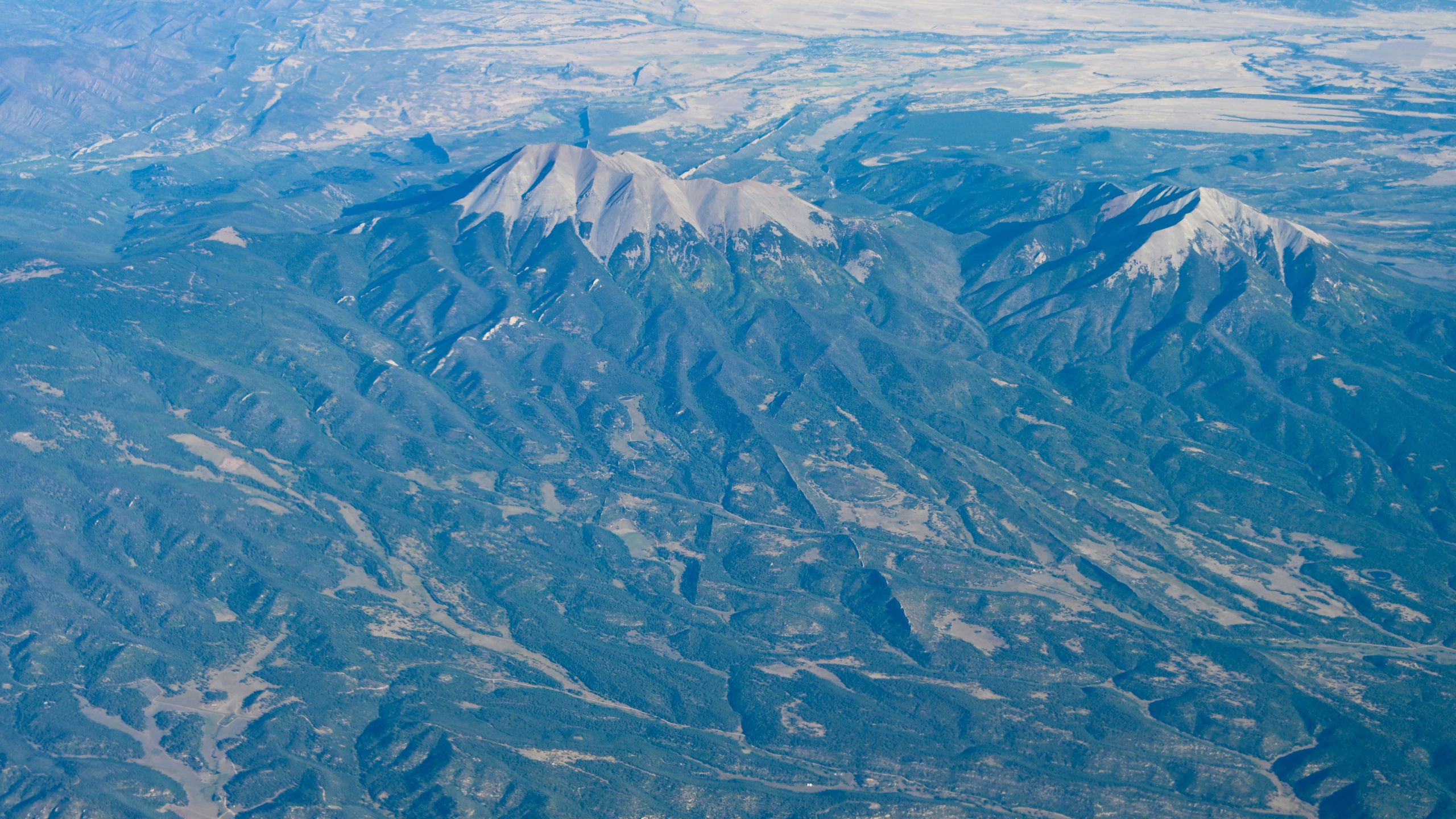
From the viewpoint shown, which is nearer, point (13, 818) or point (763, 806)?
point (13, 818)

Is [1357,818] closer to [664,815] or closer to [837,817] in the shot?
[837,817]

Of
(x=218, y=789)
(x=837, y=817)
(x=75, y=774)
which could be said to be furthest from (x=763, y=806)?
(x=75, y=774)

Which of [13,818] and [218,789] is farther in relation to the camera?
[218,789]

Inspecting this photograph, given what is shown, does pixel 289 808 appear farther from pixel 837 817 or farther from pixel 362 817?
pixel 837 817

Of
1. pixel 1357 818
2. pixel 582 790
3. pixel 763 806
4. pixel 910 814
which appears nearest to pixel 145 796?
pixel 582 790

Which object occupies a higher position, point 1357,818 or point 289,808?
point 289,808

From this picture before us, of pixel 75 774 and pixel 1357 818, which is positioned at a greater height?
pixel 75 774

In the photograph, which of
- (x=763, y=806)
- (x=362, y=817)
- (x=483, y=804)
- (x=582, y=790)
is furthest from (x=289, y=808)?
(x=763, y=806)
